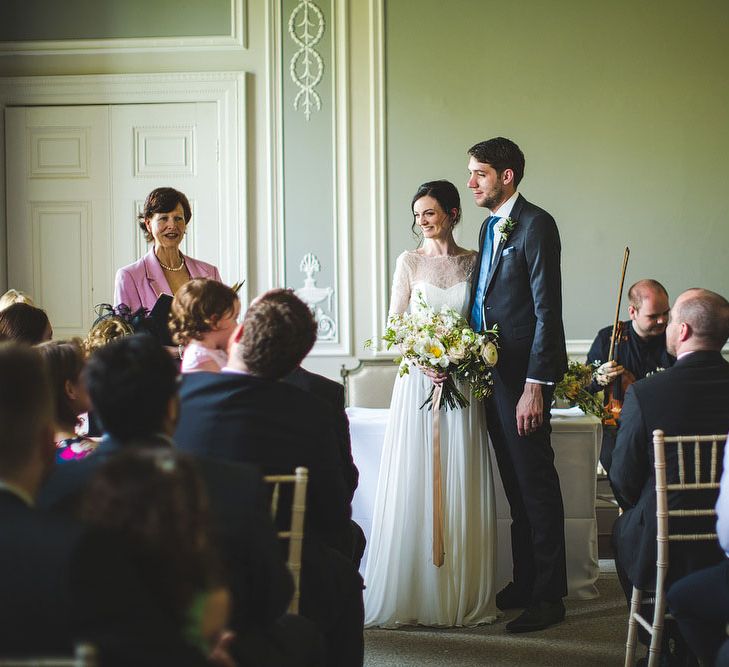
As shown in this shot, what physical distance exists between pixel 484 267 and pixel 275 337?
5.67 feet

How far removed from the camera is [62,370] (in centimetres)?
247

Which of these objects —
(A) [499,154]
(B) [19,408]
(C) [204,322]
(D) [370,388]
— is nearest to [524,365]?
(A) [499,154]

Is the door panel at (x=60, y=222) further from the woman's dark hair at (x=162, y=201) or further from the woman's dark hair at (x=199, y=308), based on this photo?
the woman's dark hair at (x=199, y=308)

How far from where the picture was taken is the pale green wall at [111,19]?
6359mm

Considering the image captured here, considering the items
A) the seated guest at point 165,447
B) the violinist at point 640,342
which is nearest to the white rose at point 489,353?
the violinist at point 640,342

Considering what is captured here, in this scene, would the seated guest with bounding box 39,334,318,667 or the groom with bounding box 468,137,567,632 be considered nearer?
the seated guest with bounding box 39,334,318,667

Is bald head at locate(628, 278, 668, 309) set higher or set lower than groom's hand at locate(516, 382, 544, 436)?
higher

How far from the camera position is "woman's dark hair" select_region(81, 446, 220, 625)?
3.66 ft

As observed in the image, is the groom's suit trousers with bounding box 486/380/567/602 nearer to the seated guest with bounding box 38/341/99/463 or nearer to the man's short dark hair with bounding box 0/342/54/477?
the seated guest with bounding box 38/341/99/463

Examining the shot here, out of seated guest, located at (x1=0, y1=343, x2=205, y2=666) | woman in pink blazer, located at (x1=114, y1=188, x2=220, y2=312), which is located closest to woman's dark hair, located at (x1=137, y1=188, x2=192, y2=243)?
woman in pink blazer, located at (x1=114, y1=188, x2=220, y2=312)

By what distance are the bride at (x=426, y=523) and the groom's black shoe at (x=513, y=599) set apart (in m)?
0.14

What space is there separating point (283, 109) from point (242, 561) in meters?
5.07

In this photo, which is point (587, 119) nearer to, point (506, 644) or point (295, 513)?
point (506, 644)

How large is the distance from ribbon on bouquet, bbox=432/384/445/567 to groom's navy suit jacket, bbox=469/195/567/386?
0.90ft
